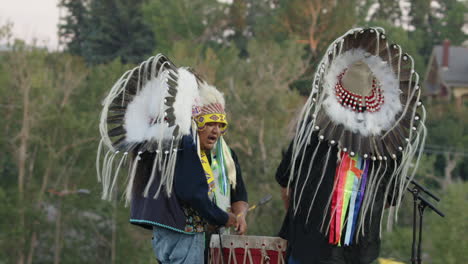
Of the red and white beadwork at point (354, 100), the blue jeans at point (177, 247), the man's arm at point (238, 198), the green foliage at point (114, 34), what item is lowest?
the blue jeans at point (177, 247)

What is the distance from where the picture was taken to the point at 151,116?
4.47m

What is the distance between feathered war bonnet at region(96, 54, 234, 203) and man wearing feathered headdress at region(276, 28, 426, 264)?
637 millimetres

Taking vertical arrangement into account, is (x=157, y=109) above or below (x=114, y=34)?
below

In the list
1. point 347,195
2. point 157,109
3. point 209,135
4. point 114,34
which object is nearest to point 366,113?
point 347,195

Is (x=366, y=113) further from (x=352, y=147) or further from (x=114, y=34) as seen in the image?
(x=114, y=34)

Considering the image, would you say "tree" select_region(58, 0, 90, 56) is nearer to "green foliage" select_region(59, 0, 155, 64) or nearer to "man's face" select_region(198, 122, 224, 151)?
"green foliage" select_region(59, 0, 155, 64)

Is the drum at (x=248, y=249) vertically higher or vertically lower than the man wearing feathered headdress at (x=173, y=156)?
lower

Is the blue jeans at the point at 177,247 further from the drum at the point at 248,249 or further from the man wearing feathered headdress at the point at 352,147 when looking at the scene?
the man wearing feathered headdress at the point at 352,147

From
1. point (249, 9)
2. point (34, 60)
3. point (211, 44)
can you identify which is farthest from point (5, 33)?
point (249, 9)

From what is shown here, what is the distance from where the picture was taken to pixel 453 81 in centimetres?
3878

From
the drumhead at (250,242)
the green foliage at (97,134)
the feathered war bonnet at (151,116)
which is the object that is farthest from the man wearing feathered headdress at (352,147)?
the green foliage at (97,134)

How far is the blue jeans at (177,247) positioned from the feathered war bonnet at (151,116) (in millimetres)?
269

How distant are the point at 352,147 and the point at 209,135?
89cm

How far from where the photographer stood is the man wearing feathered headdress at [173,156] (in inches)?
164
